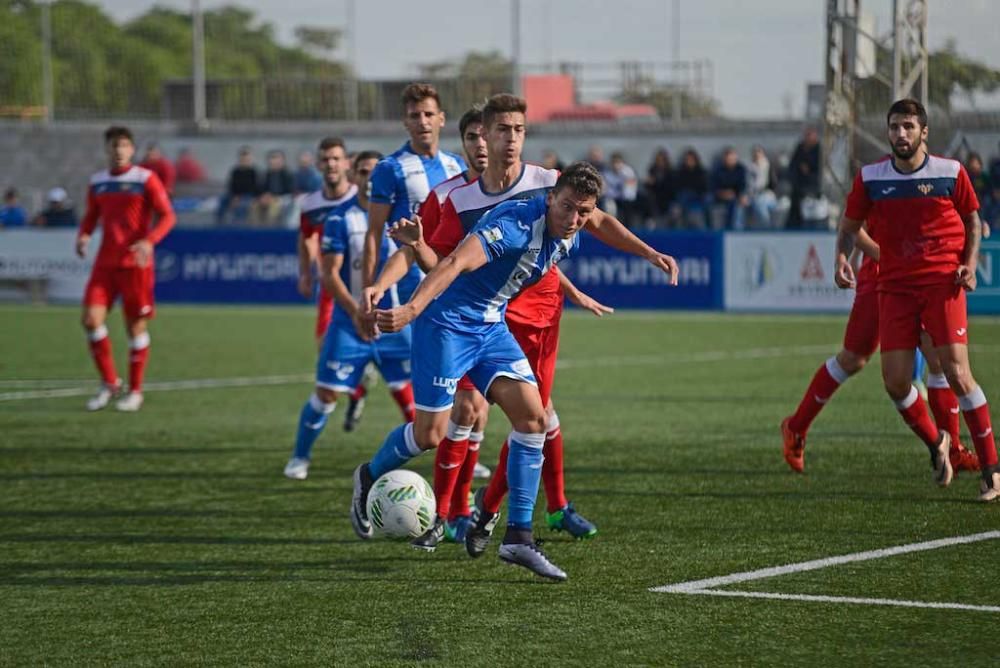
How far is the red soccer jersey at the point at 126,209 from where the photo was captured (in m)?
13.7

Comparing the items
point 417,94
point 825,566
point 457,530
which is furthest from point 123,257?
point 825,566

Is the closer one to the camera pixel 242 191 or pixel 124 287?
pixel 124 287

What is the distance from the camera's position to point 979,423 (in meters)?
Result: 8.71

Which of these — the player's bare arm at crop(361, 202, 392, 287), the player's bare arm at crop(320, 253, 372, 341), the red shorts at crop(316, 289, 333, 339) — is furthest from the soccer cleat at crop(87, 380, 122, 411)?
the player's bare arm at crop(361, 202, 392, 287)

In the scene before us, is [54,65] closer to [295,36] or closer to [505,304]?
[295,36]

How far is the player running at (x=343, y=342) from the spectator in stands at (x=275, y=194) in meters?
17.3

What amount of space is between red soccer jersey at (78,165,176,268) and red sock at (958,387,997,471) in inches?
297

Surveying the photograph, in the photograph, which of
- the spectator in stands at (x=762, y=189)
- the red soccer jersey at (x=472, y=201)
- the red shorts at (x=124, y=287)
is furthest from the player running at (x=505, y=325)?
the spectator in stands at (x=762, y=189)

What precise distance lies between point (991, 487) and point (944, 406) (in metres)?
0.90

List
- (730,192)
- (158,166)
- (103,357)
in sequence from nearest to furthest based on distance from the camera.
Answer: (103,357)
(730,192)
(158,166)

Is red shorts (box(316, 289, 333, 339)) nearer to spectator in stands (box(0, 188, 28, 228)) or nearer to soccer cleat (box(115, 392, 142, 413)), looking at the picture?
soccer cleat (box(115, 392, 142, 413))

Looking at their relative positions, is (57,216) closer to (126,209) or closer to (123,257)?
(126,209)

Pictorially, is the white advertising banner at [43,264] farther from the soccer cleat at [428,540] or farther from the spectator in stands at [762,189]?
the soccer cleat at [428,540]

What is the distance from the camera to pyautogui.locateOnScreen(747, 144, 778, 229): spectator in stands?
24516mm
